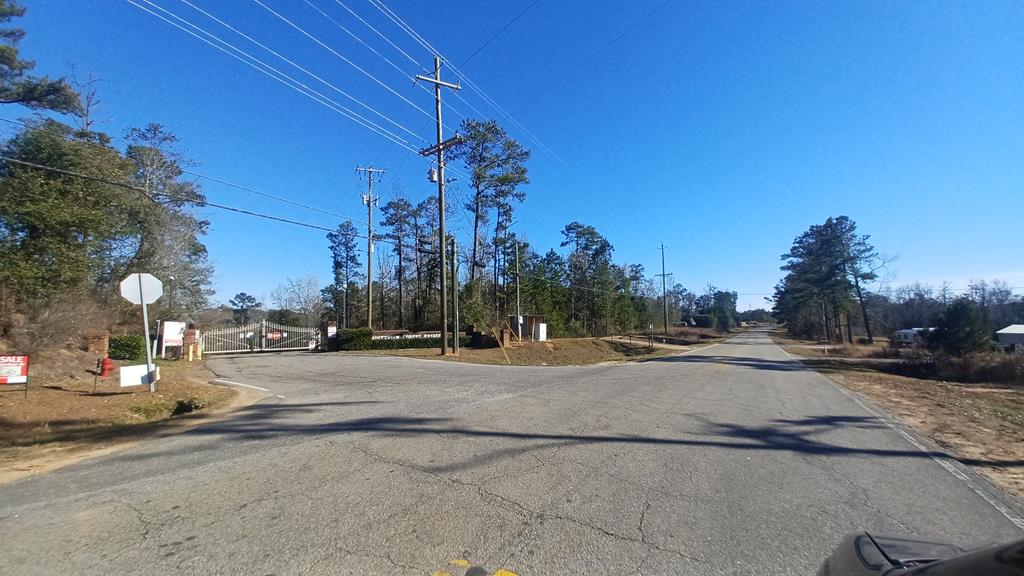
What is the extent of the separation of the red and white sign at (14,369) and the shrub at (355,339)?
A: 22110 mm

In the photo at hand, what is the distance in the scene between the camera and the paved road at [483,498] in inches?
136

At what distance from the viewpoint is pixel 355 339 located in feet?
102

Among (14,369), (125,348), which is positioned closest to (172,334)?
(125,348)

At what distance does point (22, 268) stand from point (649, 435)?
17.7 m

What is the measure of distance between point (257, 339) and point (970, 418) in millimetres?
37467

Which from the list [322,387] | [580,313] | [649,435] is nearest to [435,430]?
[649,435]

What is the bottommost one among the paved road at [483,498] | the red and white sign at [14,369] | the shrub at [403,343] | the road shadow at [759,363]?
the road shadow at [759,363]

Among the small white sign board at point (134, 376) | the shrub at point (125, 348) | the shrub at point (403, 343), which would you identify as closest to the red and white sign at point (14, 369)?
the small white sign board at point (134, 376)

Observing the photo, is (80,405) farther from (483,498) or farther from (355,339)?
(355,339)

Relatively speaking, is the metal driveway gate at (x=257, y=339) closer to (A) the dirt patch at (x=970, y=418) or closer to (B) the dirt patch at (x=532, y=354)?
(B) the dirt patch at (x=532, y=354)

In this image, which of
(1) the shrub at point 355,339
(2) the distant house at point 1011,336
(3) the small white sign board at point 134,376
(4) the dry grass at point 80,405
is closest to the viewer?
(4) the dry grass at point 80,405

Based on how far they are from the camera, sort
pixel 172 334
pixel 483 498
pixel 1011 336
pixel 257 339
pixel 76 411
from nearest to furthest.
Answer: pixel 483 498, pixel 76 411, pixel 172 334, pixel 257 339, pixel 1011 336

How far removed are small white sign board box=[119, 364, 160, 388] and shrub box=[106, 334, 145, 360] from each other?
15273mm

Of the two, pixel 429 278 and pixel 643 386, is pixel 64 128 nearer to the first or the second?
pixel 643 386
